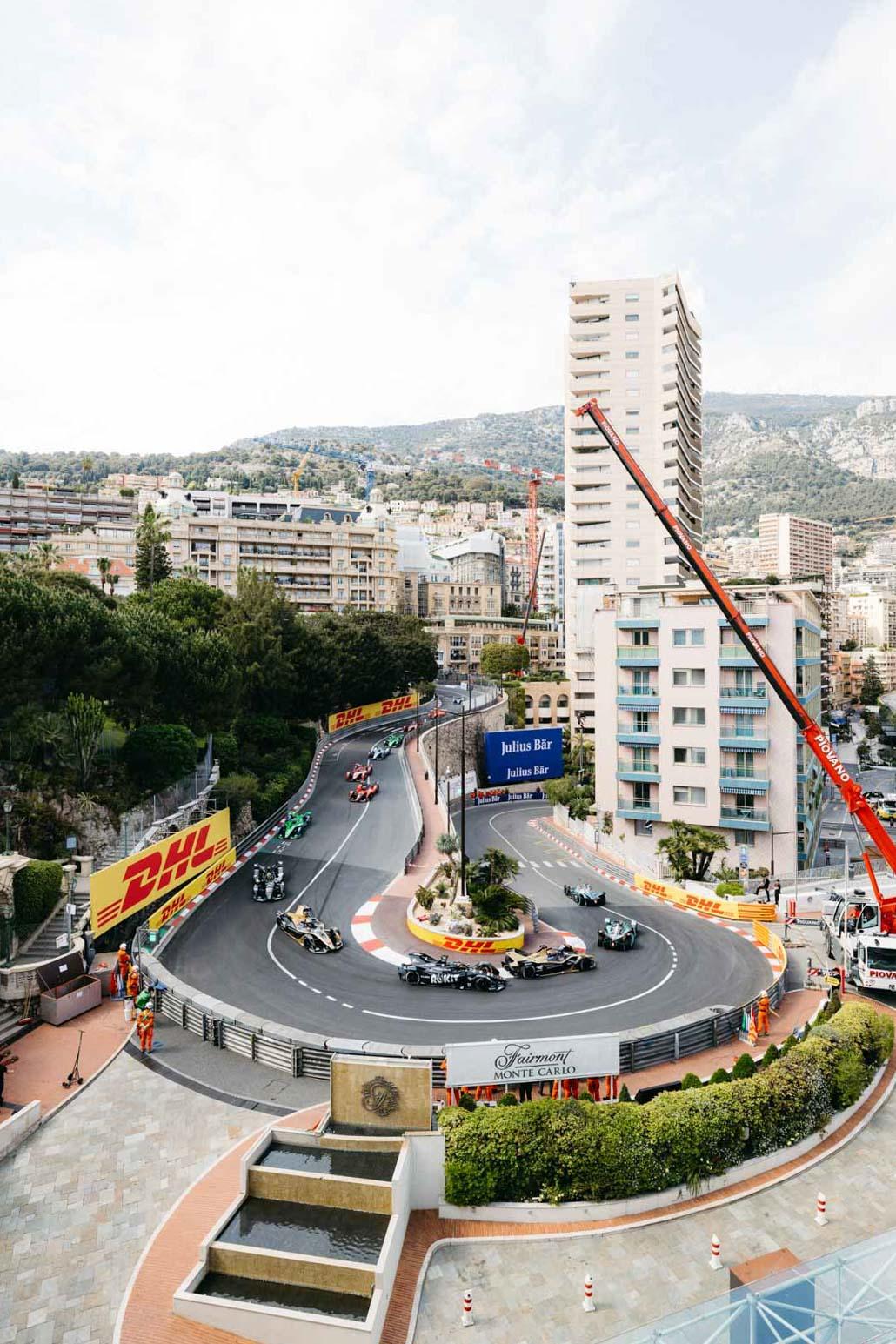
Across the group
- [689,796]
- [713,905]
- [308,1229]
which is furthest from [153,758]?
[689,796]

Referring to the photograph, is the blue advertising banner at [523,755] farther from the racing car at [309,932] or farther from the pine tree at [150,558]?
the pine tree at [150,558]

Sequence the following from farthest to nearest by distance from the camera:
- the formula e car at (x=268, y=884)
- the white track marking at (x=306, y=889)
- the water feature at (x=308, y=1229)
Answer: the formula e car at (x=268, y=884) → the white track marking at (x=306, y=889) → the water feature at (x=308, y=1229)

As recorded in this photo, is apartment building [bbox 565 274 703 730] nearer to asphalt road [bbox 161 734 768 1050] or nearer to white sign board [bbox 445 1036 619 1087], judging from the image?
asphalt road [bbox 161 734 768 1050]

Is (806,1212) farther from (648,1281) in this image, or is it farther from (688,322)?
(688,322)

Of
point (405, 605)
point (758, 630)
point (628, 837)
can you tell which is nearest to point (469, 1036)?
point (628, 837)

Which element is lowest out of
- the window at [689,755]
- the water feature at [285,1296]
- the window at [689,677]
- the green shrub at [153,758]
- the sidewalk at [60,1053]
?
the sidewalk at [60,1053]

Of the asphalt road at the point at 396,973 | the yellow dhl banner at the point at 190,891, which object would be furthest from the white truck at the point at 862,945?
the yellow dhl banner at the point at 190,891

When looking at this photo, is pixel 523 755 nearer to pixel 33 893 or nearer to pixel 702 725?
pixel 702 725
